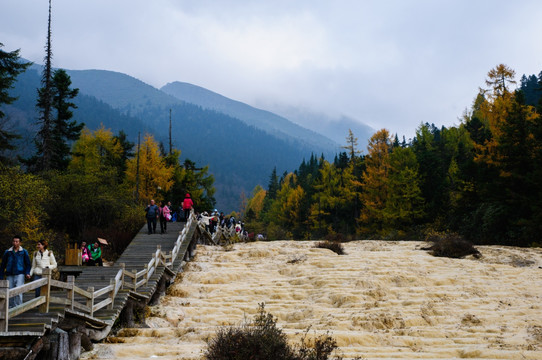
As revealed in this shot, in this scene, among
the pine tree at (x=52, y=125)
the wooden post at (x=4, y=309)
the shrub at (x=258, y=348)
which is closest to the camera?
the wooden post at (x=4, y=309)

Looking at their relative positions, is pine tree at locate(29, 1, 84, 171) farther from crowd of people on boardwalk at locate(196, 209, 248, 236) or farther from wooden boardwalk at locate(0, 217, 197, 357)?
wooden boardwalk at locate(0, 217, 197, 357)

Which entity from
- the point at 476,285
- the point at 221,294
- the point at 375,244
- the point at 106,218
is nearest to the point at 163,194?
the point at 106,218

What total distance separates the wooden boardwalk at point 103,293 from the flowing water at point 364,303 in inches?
28.9

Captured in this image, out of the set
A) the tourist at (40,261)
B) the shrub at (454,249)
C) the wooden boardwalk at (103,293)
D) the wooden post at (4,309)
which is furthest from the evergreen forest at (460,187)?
the wooden post at (4,309)

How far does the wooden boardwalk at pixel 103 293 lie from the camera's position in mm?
7656

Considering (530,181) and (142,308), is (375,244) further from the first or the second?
(142,308)

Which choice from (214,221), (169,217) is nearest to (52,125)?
(169,217)

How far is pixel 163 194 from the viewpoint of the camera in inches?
1854

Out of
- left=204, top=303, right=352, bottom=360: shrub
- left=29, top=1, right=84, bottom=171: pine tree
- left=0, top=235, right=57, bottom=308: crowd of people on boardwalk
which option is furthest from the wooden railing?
left=29, top=1, right=84, bottom=171: pine tree

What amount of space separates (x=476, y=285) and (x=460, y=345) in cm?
724

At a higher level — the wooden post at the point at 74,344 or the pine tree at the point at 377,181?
the pine tree at the point at 377,181

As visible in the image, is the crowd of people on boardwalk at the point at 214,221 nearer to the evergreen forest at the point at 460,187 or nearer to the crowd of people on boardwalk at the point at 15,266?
the evergreen forest at the point at 460,187

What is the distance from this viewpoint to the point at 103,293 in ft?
35.0

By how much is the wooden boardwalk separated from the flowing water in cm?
73
